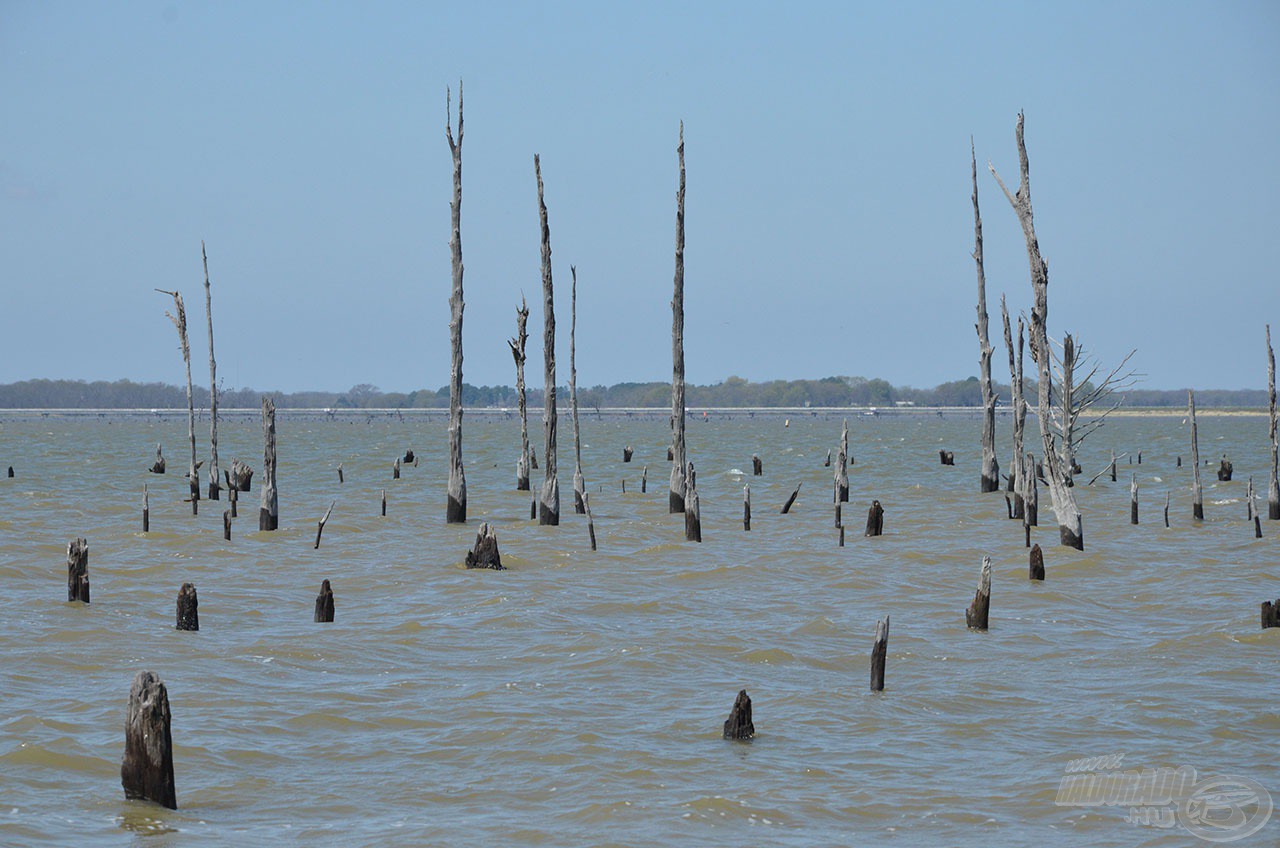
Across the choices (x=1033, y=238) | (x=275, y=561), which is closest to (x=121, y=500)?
(x=275, y=561)

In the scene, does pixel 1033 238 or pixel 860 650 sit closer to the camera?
pixel 860 650

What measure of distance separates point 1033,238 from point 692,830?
1681 centimetres

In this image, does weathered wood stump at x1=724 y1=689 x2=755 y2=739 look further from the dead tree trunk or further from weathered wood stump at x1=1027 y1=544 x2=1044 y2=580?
the dead tree trunk

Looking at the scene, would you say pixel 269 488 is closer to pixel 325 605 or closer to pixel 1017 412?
pixel 325 605

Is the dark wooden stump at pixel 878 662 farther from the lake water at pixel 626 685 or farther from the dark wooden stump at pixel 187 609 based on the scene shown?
the dark wooden stump at pixel 187 609

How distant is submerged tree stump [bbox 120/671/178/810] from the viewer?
8922 mm

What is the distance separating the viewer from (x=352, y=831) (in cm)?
898

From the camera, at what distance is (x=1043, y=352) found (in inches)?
918

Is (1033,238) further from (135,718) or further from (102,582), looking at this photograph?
(135,718)

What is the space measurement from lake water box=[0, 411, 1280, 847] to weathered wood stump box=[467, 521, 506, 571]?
31 centimetres

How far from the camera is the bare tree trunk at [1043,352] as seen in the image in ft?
75.6

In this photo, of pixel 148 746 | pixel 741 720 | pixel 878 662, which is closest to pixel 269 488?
pixel 878 662

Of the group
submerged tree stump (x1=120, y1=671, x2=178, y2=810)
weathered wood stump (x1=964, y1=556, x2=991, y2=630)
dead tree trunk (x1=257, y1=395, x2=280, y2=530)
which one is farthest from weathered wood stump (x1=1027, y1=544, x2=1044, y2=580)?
dead tree trunk (x1=257, y1=395, x2=280, y2=530)

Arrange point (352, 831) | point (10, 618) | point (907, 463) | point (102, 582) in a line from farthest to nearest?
point (907, 463), point (102, 582), point (10, 618), point (352, 831)
